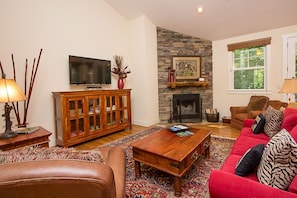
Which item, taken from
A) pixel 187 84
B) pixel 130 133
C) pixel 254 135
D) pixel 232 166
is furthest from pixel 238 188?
pixel 187 84

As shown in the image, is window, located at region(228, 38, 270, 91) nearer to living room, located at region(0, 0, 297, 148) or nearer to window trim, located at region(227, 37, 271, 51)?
window trim, located at region(227, 37, 271, 51)

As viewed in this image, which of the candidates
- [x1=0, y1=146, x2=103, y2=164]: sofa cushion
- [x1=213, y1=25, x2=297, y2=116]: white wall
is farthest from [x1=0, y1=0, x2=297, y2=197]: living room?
[x1=0, y1=146, x2=103, y2=164]: sofa cushion

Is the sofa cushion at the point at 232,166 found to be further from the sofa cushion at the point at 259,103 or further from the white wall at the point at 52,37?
the white wall at the point at 52,37

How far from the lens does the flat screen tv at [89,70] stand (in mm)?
3366

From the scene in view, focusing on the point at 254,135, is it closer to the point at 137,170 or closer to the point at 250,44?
the point at 137,170

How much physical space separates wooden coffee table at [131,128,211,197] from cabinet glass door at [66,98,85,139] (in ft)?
5.24

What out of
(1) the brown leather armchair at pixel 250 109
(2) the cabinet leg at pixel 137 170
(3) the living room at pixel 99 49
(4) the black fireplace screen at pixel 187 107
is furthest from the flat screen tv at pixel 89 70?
(1) the brown leather armchair at pixel 250 109

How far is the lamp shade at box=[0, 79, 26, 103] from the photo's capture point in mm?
1777

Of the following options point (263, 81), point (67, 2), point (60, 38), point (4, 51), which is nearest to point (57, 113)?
point (4, 51)

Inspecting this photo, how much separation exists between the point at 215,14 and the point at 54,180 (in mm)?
4238

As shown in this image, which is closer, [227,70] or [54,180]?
[54,180]

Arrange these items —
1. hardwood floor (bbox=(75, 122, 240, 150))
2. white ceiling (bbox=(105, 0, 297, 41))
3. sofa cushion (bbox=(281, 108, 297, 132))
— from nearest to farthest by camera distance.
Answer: sofa cushion (bbox=(281, 108, 297, 132)) < hardwood floor (bbox=(75, 122, 240, 150)) < white ceiling (bbox=(105, 0, 297, 41))

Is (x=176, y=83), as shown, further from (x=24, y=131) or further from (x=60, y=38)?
(x=24, y=131)

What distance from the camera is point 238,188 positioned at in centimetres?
100
